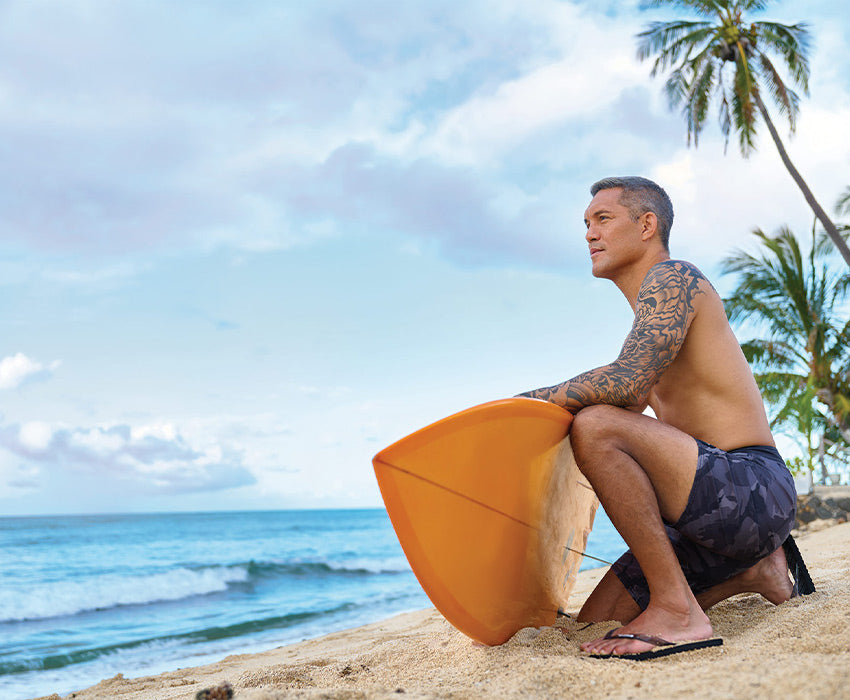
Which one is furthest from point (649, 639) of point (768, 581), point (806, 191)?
point (806, 191)

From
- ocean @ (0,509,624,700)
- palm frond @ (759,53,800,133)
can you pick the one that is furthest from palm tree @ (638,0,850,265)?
ocean @ (0,509,624,700)

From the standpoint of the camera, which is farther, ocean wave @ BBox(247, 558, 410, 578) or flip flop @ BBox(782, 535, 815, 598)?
ocean wave @ BBox(247, 558, 410, 578)

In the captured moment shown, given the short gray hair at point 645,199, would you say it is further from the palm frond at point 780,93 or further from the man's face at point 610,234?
the palm frond at point 780,93

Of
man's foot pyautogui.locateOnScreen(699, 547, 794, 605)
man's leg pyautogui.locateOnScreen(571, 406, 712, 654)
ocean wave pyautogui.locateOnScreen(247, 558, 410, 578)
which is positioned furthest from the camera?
ocean wave pyautogui.locateOnScreen(247, 558, 410, 578)

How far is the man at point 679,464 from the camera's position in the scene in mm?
1825

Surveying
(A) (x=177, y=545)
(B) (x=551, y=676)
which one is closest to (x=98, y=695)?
(B) (x=551, y=676)

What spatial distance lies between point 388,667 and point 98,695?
64.9 inches

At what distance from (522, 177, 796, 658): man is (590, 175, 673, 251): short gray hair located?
0.28 metres

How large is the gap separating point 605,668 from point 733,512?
2.01 ft

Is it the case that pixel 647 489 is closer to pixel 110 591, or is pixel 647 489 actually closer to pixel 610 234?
pixel 610 234

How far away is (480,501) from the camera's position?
6.44 ft

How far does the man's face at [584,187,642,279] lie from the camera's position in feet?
7.47

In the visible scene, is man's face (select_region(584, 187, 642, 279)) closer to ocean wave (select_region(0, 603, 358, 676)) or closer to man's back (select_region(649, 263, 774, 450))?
man's back (select_region(649, 263, 774, 450))

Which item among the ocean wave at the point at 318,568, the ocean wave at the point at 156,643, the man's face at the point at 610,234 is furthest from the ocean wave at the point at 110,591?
the man's face at the point at 610,234
